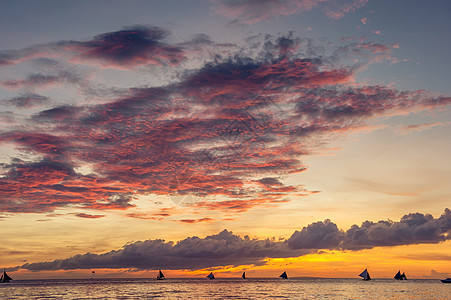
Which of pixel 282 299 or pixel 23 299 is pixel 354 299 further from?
pixel 23 299

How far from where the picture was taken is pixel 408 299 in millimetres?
154000

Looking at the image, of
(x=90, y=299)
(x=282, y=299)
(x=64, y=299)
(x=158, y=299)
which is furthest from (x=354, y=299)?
(x=64, y=299)

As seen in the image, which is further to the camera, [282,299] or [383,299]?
[383,299]

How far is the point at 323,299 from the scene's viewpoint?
489ft

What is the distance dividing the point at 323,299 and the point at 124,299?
73.9 meters

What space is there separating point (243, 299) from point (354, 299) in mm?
42973

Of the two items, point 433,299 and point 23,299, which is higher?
point 23,299

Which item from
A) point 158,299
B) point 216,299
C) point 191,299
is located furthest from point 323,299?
point 158,299

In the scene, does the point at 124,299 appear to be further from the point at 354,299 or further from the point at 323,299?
the point at 354,299

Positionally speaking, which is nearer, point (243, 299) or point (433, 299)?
point (243, 299)

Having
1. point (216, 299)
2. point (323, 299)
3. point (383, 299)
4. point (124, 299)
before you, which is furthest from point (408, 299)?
point (124, 299)

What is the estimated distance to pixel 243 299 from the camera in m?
145

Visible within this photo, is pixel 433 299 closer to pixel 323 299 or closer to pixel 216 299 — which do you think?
pixel 323 299

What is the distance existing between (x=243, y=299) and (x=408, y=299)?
212 feet
